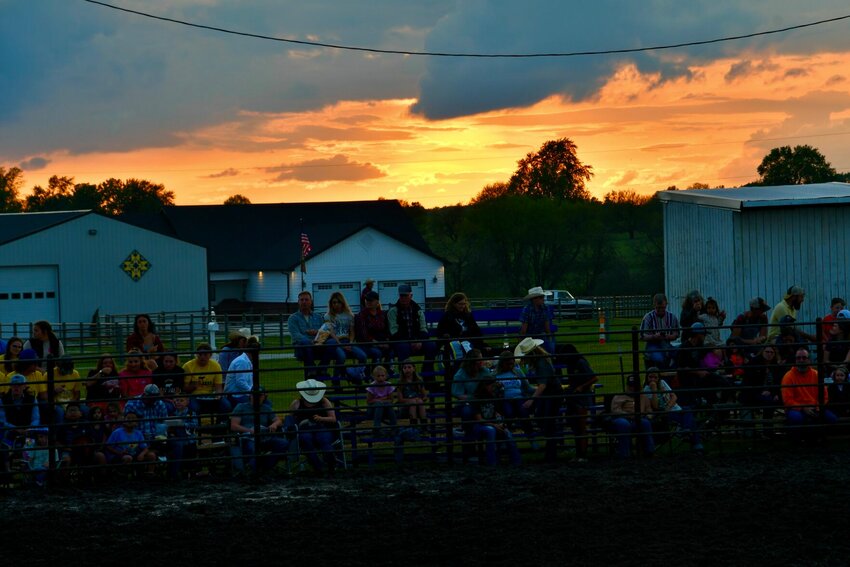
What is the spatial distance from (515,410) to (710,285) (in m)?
9.30

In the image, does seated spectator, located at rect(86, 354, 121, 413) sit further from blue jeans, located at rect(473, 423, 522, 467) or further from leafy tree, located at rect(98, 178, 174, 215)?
leafy tree, located at rect(98, 178, 174, 215)

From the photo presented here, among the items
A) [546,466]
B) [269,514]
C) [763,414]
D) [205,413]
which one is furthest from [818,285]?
[269,514]

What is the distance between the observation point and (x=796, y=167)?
82.6m

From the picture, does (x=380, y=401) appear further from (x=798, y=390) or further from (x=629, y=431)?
(x=798, y=390)

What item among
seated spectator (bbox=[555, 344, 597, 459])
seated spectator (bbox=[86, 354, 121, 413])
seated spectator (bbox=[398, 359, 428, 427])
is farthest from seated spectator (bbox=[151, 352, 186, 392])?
seated spectator (bbox=[555, 344, 597, 459])

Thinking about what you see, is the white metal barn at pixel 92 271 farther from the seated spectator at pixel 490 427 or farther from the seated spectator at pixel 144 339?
the seated spectator at pixel 490 427

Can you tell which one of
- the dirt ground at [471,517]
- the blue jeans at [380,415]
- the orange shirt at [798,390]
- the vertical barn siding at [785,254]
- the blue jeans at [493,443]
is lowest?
the dirt ground at [471,517]

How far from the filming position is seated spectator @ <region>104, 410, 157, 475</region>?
1197 centimetres

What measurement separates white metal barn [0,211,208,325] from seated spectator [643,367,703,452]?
40152 mm

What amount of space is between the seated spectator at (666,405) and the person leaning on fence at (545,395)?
37.3 inches

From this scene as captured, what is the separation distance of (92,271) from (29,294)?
2753 millimetres

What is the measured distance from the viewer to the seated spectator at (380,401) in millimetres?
12531

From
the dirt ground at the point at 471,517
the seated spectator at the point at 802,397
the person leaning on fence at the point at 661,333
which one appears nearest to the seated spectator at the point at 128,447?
the dirt ground at the point at 471,517

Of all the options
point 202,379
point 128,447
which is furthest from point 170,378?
point 128,447
